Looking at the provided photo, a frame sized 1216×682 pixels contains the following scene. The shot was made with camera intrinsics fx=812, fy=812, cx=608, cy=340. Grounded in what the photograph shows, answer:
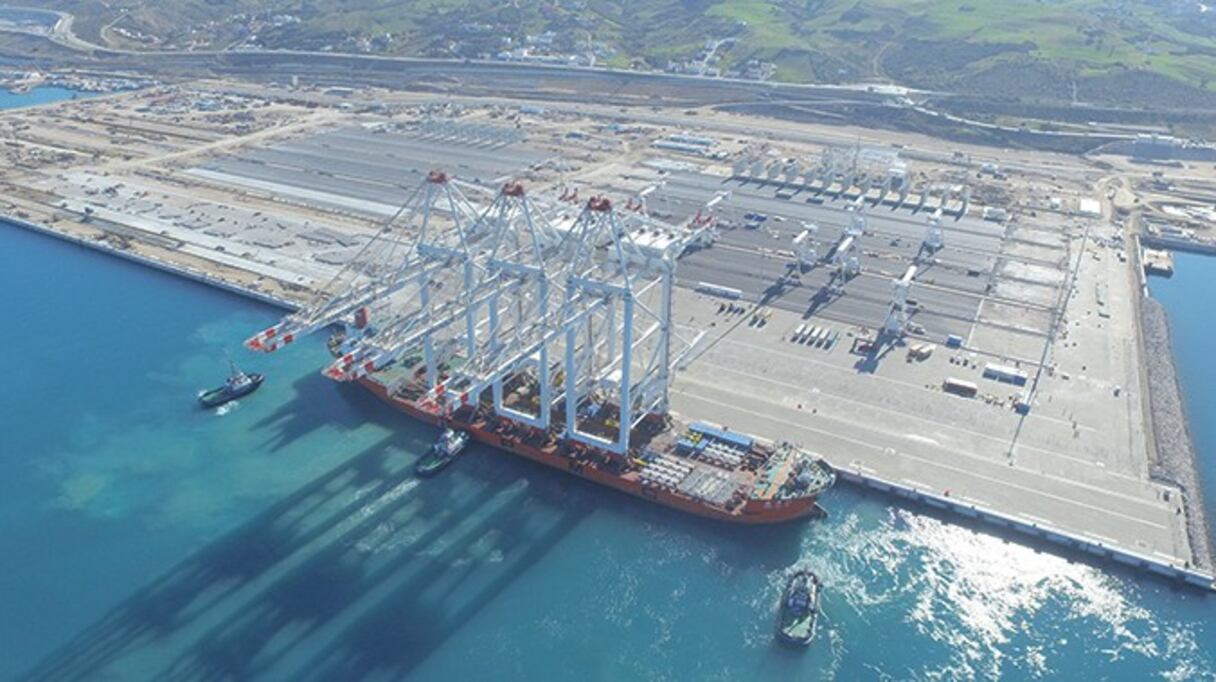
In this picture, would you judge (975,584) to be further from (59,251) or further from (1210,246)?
(59,251)

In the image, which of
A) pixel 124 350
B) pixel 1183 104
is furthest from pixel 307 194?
pixel 1183 104

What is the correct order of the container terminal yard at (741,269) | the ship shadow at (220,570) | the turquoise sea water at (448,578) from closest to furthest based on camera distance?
the ship shadow at (220,570)
the turquoise sea water at (448,578)
the container terminal yard at (741,269)

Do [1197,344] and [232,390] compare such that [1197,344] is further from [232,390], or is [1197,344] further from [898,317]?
[232,390]

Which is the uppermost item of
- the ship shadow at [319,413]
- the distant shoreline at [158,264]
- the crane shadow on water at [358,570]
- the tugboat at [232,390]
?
the distant shoreline at [158,264]

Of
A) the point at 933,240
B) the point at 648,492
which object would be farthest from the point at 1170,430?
the point at 648,492

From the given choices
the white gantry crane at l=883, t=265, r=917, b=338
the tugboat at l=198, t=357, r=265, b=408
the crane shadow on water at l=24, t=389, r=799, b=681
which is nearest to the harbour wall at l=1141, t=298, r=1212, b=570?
the white gantry crane at l=883, t=265, r=917, b=338

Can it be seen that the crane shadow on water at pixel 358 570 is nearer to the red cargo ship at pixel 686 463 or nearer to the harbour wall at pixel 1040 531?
the red cargo ship at pixel 686 463

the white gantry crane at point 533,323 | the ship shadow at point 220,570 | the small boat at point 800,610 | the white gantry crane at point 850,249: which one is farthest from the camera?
the white gantry crane at point 850,249

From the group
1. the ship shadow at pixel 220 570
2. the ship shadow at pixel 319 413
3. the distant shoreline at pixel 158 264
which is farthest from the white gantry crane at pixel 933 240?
the distant shoreline at pixel 158 264

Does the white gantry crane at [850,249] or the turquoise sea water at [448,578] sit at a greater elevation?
the white gantry crane at [850,249]
